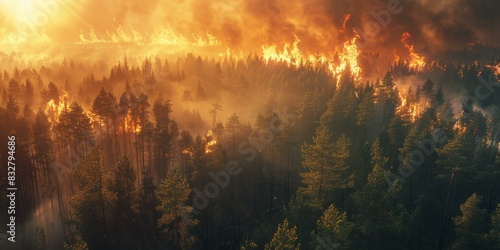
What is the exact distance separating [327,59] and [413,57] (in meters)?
37.8

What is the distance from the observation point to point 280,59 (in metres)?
149

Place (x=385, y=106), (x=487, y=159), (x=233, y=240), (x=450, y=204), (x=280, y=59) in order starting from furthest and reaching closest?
(x=280, y=59)
(x=385, y=106)
(x=487, y=159)
(x=450, y=204)
(x=233, y=240)

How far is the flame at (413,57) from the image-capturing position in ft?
473

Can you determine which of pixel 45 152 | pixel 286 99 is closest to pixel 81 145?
pixel 45 152

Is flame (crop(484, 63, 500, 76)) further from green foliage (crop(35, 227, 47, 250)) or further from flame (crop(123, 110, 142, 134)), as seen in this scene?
green foliage (crop(35, 227, 47, 250))

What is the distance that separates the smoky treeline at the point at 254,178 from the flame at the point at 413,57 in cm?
5613

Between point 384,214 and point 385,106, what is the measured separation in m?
56.3

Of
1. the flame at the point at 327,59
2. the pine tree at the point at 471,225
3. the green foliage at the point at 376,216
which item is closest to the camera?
the green foliage at the point at 376,216

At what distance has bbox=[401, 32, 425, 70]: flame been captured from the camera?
14407 centimetres

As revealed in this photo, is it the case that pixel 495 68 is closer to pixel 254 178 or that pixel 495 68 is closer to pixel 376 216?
pixel 254 178

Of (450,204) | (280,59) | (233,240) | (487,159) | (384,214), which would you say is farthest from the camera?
(280,59)

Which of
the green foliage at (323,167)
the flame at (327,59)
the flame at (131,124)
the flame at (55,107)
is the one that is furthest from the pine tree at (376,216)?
the flame at (327,59)

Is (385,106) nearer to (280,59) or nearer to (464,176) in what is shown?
(464,176)

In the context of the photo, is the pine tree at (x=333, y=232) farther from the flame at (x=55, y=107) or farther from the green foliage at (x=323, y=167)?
the flame at (x=55, y=107)
